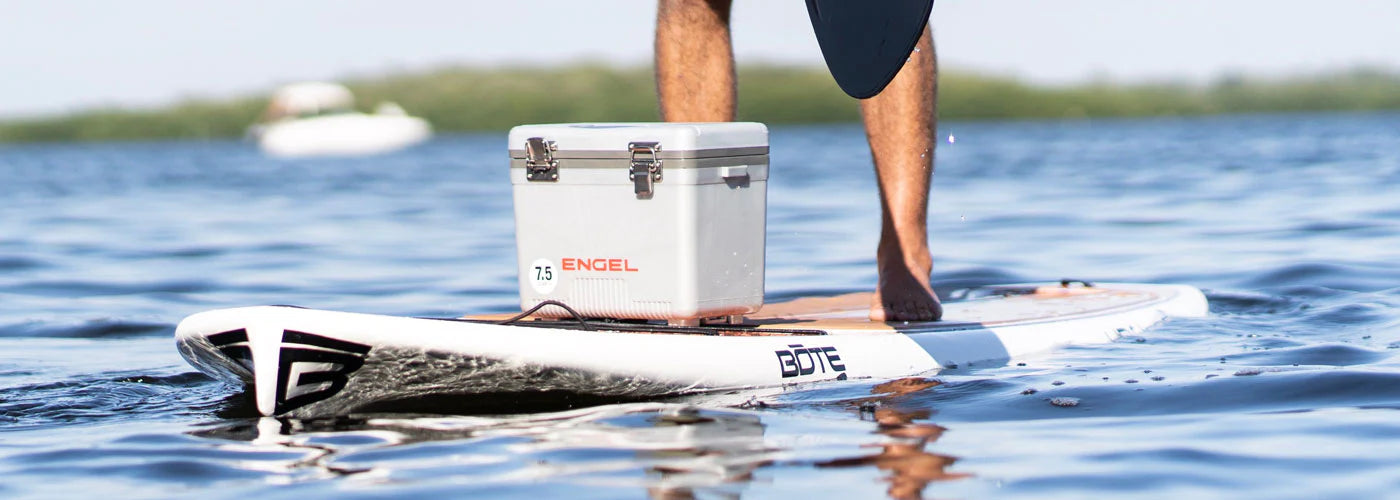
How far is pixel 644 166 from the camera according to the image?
3.79 meters

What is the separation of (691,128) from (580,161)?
0.30 meters

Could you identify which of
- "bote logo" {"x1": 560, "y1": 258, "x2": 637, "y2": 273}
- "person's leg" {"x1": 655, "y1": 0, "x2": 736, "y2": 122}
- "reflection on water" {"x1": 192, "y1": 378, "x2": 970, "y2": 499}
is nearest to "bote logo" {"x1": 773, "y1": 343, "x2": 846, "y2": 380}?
"reflection on water" {"x1": 192, "y1": 378, "x2": 970, "y2": 499}

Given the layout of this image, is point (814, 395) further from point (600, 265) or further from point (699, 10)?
point (699, 10)

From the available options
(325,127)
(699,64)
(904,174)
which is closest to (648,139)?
(699,64)

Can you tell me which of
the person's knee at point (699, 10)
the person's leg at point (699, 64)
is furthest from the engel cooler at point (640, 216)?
the person's knee at point (699, 10)

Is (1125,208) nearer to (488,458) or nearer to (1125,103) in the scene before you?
(488,458)

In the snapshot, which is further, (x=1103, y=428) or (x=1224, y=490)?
(x=1103, y=428)

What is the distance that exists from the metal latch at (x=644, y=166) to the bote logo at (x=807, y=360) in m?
0.55

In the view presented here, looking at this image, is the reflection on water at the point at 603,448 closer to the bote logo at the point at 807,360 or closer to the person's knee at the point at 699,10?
the bote logo at the point at 807,360

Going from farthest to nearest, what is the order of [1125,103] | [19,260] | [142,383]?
[1125,103]
[19,260]
[142,383]

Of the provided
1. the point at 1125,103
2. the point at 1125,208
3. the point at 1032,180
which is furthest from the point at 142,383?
the point at 1125,103

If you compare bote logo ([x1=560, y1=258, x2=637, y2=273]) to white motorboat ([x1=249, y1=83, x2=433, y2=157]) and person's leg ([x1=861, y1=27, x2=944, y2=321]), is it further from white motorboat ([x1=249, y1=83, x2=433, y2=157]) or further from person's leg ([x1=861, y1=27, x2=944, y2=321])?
white motorboat ([x1=249, y1=83, x2=433, y2=157])

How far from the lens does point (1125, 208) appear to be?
39.9 ft

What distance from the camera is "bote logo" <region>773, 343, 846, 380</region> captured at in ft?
13.0
